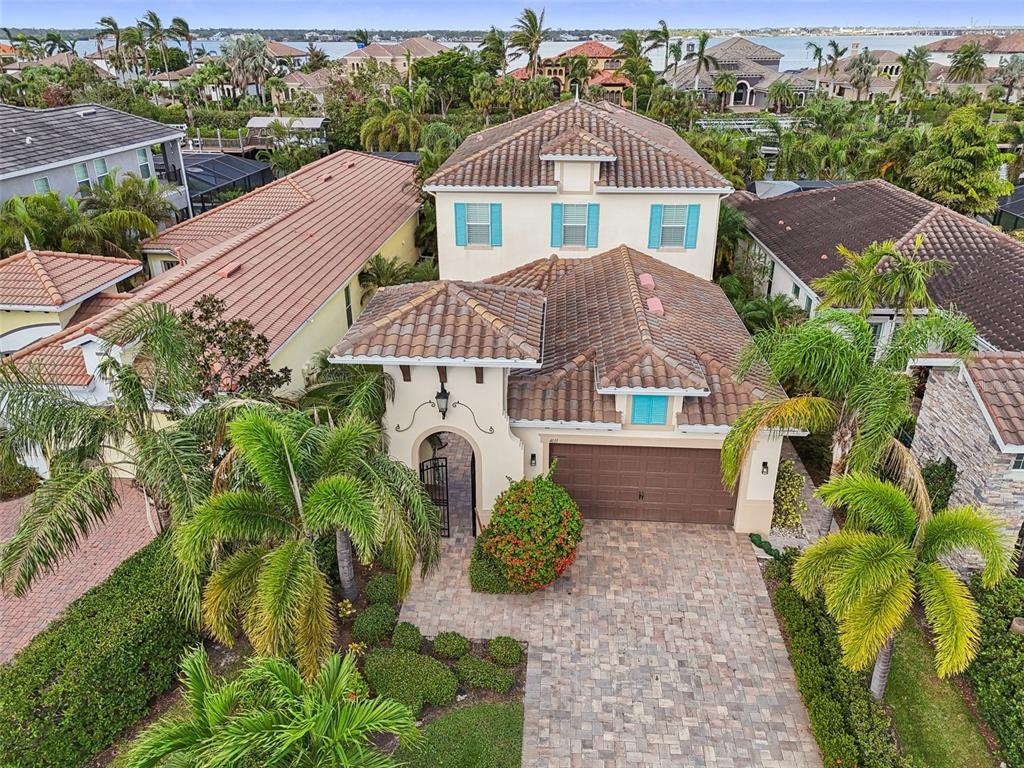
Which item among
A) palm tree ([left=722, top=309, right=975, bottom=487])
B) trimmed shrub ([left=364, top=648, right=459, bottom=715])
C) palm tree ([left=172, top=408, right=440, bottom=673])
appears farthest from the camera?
trimmed shrub ([left=364, top=648, right=459, bottom=715])

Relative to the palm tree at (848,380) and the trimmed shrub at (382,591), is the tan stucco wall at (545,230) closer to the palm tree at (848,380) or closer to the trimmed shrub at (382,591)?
the palm tree at (848,380)

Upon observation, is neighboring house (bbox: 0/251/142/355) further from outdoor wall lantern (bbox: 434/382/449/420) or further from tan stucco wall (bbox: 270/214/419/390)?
outdoor wall lantern (bbox: 434/382/449/420)

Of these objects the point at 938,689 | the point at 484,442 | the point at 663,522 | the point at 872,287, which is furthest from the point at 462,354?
the point at 938,689

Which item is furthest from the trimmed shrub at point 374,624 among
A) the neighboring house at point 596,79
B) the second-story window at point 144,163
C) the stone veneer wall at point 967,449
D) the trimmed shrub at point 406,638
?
the neighboring house at point 596,79

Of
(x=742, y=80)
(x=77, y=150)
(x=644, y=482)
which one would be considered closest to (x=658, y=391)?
(x=644, y=482)

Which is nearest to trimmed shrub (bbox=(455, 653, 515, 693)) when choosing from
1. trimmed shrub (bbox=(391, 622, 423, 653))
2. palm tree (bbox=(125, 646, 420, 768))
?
trimmed shrub (bbox=(391, 622, 423, 653))
